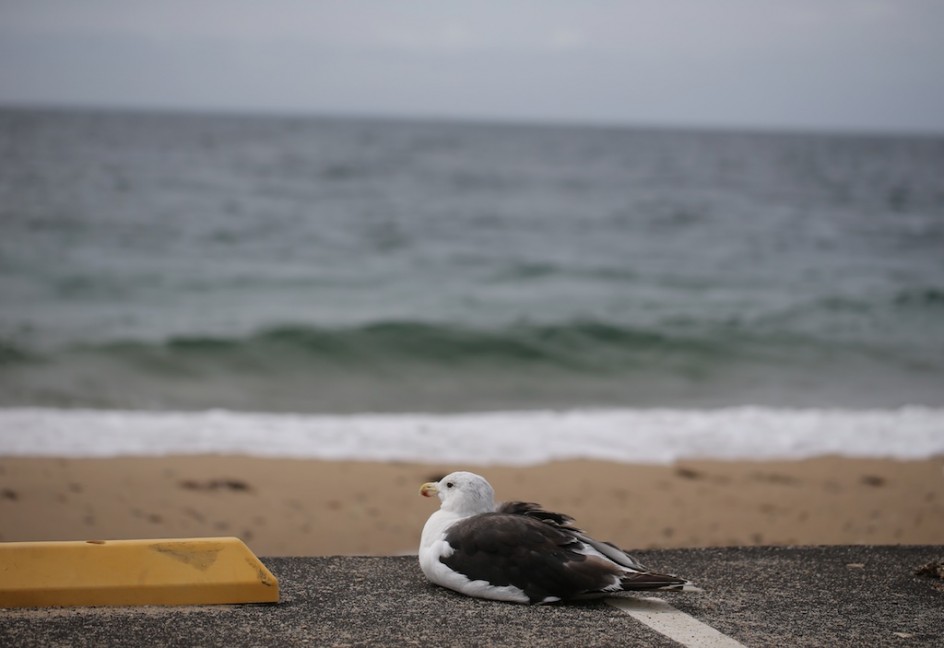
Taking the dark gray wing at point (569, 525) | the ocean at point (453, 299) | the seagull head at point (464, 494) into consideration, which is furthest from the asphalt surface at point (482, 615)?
the ocean at point (453, 299)

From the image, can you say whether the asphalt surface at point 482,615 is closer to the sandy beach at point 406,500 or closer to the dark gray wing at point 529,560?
the dark gray wing at point 529,560

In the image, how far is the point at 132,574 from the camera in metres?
4.39

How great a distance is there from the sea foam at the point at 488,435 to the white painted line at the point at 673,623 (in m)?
4.93

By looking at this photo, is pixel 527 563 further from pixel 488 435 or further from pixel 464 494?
pixel 488 435

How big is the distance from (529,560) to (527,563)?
15 millimetres

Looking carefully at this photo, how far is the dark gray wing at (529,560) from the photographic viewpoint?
438 centimetres

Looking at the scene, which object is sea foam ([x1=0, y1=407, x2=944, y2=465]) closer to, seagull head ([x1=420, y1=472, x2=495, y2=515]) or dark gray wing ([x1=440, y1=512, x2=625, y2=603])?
seagull head ([x1=420, y1=472, x2=495, y2=515])

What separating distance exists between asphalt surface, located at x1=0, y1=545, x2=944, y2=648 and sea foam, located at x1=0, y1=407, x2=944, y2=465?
4.36 metres

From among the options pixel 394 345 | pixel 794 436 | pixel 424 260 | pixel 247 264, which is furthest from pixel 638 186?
pixel 794 436

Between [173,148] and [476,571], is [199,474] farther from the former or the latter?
[173,148]

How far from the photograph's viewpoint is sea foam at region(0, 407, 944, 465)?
9680mm

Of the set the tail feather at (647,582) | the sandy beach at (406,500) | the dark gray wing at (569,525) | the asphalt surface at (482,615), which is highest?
the dark gray wing at (569,525)

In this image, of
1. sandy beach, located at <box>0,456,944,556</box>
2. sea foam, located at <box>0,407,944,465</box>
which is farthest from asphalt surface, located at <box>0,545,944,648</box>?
sea foam, located at <box>0,407,944,465</box>

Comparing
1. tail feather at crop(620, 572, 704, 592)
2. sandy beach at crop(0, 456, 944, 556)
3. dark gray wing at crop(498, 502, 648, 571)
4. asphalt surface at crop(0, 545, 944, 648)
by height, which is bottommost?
sandy beach at crop(0, 456, 944, 556)
